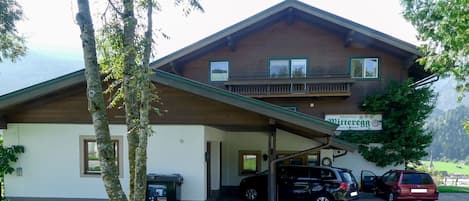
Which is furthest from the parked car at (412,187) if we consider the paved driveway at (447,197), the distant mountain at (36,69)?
the distant mountain at (36,69)

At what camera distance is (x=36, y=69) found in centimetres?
2638

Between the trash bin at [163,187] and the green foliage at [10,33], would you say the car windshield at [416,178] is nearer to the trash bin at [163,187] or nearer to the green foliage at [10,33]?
the trash bin at [163,187]

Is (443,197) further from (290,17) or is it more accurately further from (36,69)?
(36,69)

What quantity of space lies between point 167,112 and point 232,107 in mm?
Result: 1851

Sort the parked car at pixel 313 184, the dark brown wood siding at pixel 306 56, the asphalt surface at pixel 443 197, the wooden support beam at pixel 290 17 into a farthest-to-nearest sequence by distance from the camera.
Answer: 1. the wooden support beam at pixel 290 17
2. the dark brown wood siding at pixel 306 56
3. the asphalt surface at pixel 443 197
4. the parked car at pixel 313 184

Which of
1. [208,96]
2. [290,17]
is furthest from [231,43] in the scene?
[208,96]

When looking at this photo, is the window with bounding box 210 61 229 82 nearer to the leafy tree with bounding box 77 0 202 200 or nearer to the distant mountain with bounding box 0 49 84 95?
the distant mountain with bounding box 0 49 84 95

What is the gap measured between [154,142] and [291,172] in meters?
5.11

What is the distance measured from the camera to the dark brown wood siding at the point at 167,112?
33.2ft

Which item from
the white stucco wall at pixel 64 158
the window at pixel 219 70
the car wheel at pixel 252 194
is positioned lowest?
the car wheel at pixel 252 194

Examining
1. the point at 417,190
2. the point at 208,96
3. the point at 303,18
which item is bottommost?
the point at 417,190

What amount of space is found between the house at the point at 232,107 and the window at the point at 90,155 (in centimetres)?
3

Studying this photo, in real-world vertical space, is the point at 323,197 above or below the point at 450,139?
above

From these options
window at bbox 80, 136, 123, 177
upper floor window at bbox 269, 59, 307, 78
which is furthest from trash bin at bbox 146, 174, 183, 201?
upper floor window at bbox 269, 59, 307, 78
